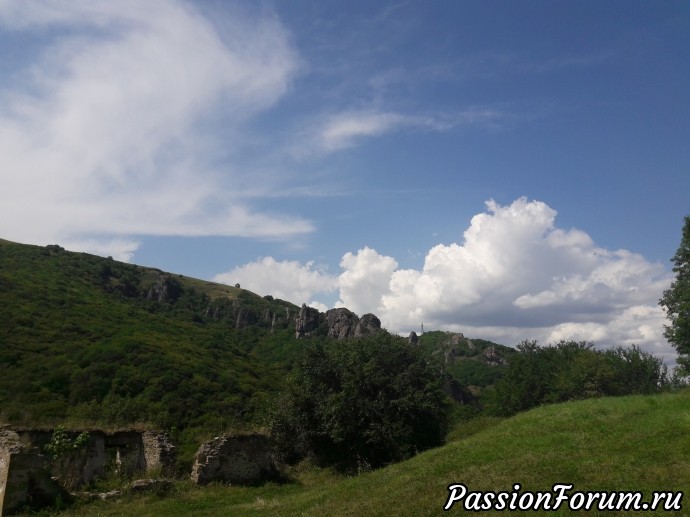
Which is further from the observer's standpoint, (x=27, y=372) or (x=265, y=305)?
(x=265, y=305)

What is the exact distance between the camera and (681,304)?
35.2 metres

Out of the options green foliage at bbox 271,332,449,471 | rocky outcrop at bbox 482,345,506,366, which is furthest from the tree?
rocky outcrop at bbox 482,345,506,366

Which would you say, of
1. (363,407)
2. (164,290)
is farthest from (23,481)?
(164,290)

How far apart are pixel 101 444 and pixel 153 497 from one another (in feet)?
14.4

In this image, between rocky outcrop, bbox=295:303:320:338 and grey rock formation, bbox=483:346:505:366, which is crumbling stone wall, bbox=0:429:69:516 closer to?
rocky outcrop, bbox=295:303:320:338

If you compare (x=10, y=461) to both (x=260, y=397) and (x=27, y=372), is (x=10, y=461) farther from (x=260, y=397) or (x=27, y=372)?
(x=260, y=397)

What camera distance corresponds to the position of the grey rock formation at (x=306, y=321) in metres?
111

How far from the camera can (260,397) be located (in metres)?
51.4

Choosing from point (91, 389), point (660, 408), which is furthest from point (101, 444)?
point (91, 389)

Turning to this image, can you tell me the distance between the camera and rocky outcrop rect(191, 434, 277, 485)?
782 inches

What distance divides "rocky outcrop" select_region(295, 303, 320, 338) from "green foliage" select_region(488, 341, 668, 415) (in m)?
55.0

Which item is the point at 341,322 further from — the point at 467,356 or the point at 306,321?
the point at 467,356

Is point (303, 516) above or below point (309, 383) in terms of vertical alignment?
below

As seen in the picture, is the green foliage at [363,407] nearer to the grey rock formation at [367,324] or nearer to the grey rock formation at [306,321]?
the grey rock formation at [306,321]
